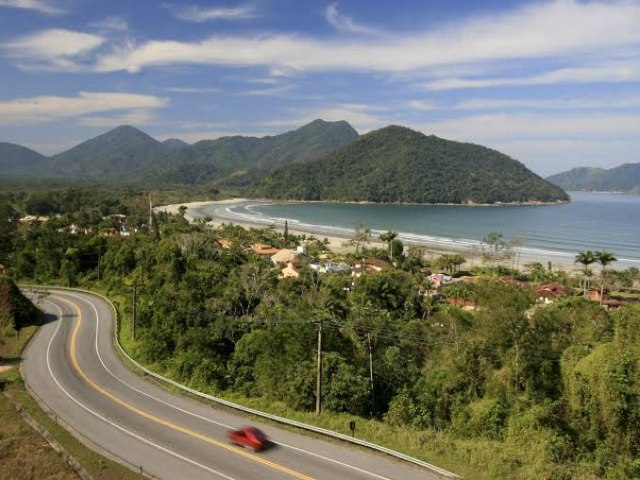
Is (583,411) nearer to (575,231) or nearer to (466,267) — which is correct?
(466,267)

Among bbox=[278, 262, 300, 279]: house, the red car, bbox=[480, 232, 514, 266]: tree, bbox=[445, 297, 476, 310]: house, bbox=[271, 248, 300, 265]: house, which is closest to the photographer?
the red car

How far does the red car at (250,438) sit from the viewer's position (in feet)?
59.9

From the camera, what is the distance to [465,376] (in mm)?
23938

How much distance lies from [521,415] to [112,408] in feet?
55.9

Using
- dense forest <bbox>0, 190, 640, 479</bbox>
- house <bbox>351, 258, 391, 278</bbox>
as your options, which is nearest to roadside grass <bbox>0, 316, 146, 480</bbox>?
dense forest <bbox>0, 190, 640, 479</bbox>

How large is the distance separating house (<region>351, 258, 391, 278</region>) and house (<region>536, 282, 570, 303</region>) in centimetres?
1945

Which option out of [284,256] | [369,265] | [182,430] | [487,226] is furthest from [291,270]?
[487,226]

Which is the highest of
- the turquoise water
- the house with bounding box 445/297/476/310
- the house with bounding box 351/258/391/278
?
the turquoise water

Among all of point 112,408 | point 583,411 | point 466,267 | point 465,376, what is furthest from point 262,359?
point 466,267

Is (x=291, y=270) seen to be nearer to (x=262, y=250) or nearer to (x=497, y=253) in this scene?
(x=262, y=250)

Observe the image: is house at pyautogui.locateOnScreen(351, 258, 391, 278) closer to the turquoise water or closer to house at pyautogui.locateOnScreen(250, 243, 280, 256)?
house at pyautogui.locateOnScreen(250, 243, 280, 256)

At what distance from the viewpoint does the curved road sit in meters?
16.9

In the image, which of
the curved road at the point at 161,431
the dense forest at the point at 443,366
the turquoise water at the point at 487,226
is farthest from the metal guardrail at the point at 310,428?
the turquoise water at the point at 487,226

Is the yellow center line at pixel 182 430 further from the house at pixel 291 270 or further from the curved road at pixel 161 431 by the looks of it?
the house at pixel 291 270
